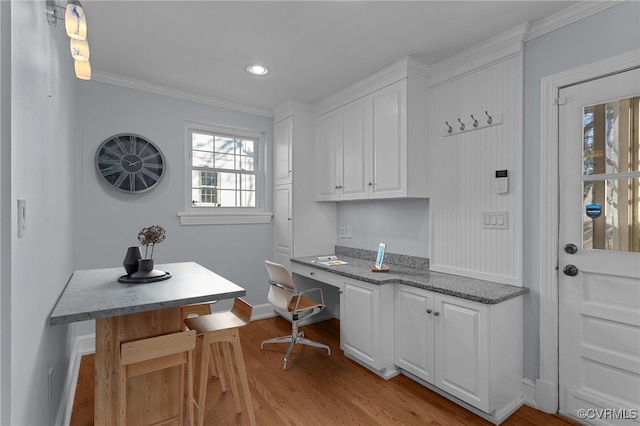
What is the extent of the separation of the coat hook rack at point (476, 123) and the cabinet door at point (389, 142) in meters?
0.37

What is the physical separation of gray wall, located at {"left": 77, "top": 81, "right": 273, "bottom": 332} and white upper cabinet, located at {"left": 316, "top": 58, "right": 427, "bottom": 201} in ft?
3.35

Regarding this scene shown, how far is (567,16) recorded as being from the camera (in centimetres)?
201

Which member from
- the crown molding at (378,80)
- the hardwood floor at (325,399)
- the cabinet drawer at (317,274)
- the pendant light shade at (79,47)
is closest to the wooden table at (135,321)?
the hardwood floor at (325,399)

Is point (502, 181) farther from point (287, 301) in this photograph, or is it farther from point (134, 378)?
point (134, 378)

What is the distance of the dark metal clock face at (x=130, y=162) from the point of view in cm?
300

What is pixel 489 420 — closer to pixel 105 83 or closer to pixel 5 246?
pixel 5 246

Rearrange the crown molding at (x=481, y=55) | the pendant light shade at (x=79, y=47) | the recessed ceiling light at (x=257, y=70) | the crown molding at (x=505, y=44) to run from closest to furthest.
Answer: the pendant light shade at (x=79, y=47) → the crown molding at (x=505, y=44) → the crown molding at (x=481, y=55) → the recessed ceiling light at (x=257, y=70)

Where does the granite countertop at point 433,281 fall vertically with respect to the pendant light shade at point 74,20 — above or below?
below

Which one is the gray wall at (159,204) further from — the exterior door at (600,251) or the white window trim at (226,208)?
the exterior door at (600,251)

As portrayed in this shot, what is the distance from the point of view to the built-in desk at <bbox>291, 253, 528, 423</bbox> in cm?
201

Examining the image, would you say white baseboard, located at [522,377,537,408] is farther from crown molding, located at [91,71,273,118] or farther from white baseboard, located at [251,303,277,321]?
crown molding, located at [91,71,273,118]

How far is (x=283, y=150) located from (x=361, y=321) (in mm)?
2168

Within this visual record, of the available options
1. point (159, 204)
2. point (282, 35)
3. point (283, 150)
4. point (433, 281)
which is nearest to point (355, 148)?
point (283, 150)

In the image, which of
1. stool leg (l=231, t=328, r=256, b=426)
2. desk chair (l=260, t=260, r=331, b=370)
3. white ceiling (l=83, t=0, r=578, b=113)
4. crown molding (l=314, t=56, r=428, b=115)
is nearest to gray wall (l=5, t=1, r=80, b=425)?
white ceiling (l=83, t=0, r=578, b=113)
